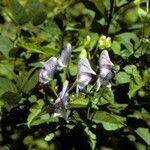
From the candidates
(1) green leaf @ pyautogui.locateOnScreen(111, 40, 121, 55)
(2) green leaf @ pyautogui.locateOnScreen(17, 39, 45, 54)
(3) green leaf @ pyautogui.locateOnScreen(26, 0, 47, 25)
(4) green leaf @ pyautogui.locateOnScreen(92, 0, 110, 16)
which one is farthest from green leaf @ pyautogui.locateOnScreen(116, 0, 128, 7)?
(2) green leaf @ pyautogui.locateOnScreen(17, 39, 45, 54)

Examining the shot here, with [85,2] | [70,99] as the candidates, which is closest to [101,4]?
[85,2]

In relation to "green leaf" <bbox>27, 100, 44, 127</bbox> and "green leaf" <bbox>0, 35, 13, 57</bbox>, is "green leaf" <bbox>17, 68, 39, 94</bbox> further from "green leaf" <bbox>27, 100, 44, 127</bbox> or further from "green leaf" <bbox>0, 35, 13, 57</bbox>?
"green leaf" <bbox>0, 35, 13, 57</bbox>

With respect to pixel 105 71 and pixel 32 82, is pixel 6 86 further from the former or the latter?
pixel 105 71

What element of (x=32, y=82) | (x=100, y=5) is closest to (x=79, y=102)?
(x=32, y=82)

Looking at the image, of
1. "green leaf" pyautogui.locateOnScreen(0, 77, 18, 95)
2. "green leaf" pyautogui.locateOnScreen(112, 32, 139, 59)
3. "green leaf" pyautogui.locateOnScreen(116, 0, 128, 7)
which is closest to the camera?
"green leaf" pyautogui.locateOnScreen(0, 77, 18, 95)

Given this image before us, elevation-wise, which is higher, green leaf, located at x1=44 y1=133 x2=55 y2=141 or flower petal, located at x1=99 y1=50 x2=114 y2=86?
flower petal, located at x1=99 y1=50 x2=114 y2=86

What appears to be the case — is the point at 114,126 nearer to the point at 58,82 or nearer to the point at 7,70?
the point at 58,82

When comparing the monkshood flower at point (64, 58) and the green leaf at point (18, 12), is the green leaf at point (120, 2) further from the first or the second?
the monkshood flower at point (64, 58)

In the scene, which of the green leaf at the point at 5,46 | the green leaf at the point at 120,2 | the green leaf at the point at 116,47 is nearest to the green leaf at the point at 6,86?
the green leaf at the point at 5,46
